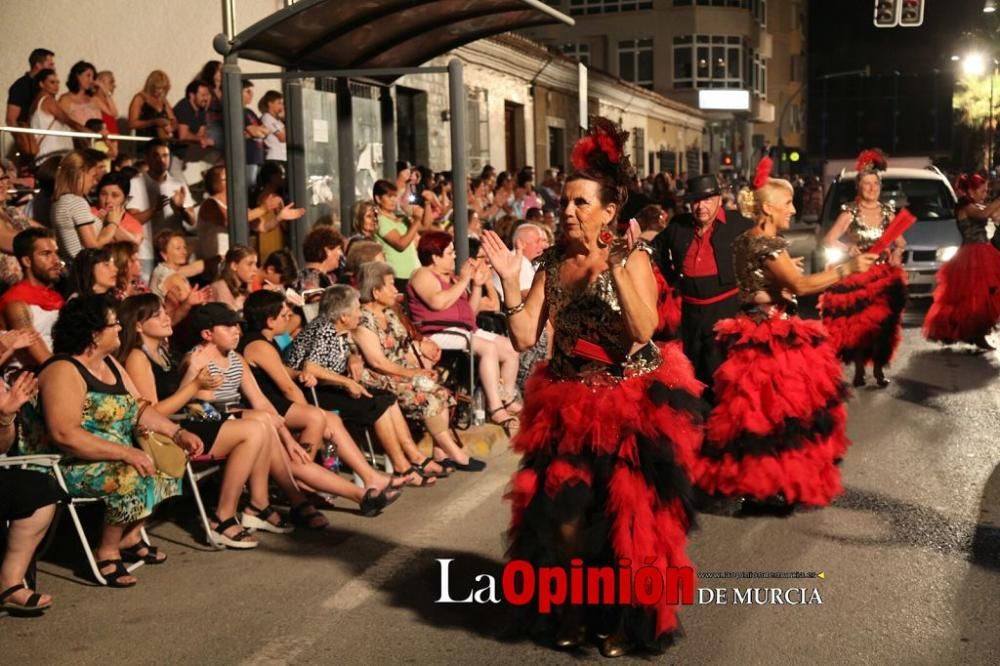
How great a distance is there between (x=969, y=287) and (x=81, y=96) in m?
8.96

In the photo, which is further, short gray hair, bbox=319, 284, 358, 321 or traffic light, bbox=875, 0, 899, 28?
traffic light, bbox=875, 0, 899, 28

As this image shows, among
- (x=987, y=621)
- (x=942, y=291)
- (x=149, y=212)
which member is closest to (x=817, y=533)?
(x=987, y=621)

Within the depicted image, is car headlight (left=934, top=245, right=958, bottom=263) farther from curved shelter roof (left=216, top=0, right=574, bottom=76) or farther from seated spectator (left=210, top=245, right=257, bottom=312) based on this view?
seated spectator (left=210, top=245, right=257, bottom=312)

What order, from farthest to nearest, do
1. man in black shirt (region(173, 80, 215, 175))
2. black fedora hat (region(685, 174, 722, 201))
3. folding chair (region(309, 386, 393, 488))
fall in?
man in black shirt (region(173, 80, 215, 175))
folding chair (region(309, 386, 393, 488))
black fedora hat (region(685, 174, 722, 201))

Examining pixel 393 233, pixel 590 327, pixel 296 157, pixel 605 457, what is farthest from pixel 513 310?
pixel 296 157

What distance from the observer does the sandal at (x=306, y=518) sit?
724 centimetres

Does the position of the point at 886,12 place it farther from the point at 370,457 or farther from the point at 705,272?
the point at 370,457

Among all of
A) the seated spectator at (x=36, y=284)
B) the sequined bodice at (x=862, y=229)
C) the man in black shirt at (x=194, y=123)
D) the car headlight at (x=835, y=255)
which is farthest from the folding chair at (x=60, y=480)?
the car headlight at (x=835, y=255)

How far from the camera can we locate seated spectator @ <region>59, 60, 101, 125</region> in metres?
10.5

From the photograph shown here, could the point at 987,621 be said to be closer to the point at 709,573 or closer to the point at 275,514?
the point at 709,573

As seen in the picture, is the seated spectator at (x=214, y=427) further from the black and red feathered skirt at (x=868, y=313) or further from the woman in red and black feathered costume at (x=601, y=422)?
the black and red feathered skirt at (x=868, y=313)

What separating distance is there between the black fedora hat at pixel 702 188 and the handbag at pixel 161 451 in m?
3.54

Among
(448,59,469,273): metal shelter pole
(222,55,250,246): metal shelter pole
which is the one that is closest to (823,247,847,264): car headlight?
(448,59,469,273): metal shelter pole

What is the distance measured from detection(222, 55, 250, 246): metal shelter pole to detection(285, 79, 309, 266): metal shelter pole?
215 centimetres
